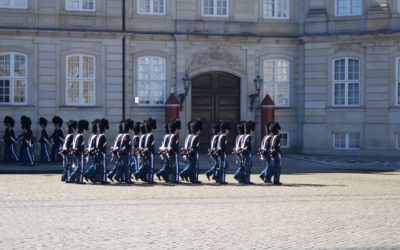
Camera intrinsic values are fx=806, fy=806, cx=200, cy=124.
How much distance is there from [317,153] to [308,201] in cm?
1472

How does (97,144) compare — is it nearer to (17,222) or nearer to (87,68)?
(17,222)

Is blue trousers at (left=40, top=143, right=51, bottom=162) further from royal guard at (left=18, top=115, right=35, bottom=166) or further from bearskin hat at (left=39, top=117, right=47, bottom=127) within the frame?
royal guard at (left=18, top=115, right=35, bottom=166)

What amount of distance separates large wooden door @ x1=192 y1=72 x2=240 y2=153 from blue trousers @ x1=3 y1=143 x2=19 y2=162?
7.20 m

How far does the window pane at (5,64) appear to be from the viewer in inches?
1110

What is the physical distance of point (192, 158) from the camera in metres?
19.9

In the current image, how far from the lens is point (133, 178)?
21.1 m

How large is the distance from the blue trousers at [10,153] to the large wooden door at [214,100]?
720 centimetres

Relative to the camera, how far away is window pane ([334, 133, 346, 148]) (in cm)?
2983

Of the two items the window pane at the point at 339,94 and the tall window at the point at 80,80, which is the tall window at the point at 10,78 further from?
the window pane at the point at 339,94

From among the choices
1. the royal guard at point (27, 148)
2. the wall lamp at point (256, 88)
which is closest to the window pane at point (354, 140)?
the wall lamp at point (256, 88)

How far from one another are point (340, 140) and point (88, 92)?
943 cm

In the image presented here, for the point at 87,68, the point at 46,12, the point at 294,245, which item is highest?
the point at 46,12

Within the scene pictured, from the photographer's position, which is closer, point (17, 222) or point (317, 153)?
point (17, 222)

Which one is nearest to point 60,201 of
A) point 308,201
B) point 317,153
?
point 308,201
